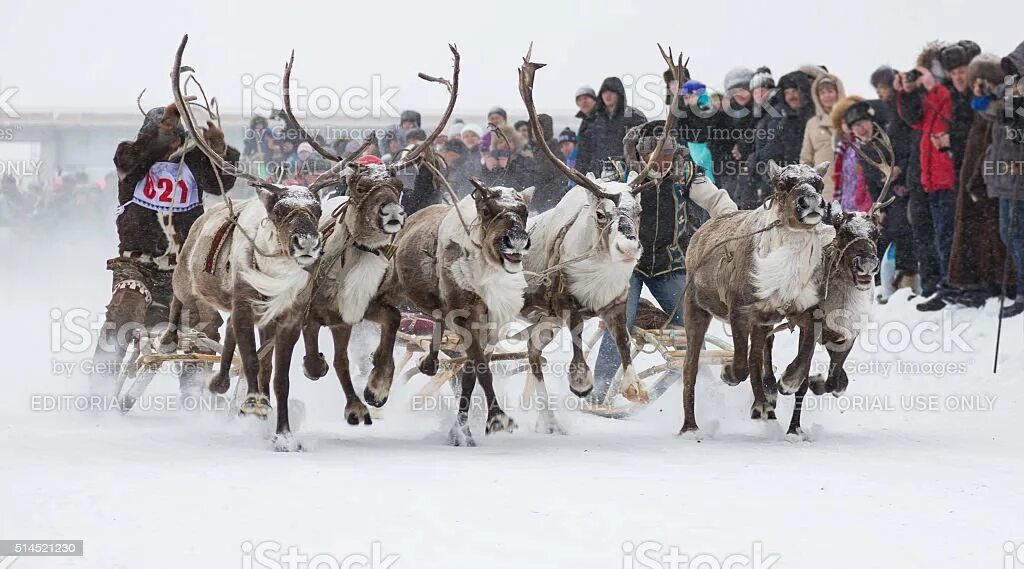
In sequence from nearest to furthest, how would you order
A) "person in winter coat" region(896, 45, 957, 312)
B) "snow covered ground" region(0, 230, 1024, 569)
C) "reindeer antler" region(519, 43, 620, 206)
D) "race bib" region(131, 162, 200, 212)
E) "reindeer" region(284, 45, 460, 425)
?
"snow covered ground" region(0, 230, 1024, 569), "reindeer" region(284, 45, 460, 425), "reindeer antler" region(519, 43, 620, 206), "race bib" region(131, 162, 200, 212), "person in winter coat" region(896, 45, 957, 312)

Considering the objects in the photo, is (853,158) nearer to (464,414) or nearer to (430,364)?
(430,364)

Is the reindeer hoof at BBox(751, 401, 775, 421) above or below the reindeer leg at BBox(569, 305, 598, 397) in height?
Result: below

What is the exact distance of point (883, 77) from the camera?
1338 centimetres

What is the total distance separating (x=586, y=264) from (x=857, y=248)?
62.6 inches

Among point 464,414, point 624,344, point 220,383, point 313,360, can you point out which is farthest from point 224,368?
point 624,344

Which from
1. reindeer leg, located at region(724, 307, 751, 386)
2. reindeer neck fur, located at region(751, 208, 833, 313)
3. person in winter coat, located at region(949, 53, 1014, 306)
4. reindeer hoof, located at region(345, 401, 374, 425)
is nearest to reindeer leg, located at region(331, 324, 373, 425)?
reindeer hoof, located at region(345, 401, 374, 425)

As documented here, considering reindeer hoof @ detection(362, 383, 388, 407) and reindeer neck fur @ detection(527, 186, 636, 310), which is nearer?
reindeer hoof @ detection(362, 383, 388, 407)

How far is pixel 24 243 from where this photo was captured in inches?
843

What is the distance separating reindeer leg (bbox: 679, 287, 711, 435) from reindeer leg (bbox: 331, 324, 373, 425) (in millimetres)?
1926

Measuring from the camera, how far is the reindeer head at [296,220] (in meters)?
7.84

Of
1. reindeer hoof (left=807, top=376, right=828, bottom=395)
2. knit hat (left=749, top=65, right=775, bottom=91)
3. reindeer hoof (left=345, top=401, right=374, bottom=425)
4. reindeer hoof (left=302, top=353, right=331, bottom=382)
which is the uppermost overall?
knit hat (left=749, top=65, right=775, bottom=91)

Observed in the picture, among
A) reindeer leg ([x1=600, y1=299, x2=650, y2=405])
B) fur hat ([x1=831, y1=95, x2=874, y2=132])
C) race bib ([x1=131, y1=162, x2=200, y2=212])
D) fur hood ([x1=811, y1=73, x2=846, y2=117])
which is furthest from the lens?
fur hood ([x1=811, y1=73, x2=846, y2=117])

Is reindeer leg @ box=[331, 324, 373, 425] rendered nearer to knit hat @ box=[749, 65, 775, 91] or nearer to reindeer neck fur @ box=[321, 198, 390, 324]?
reindeer neck fur @ box=[321, 198, 390, 324]

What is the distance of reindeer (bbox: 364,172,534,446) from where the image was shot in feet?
27.4
